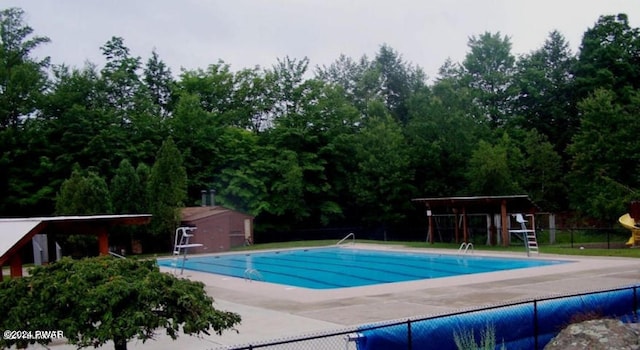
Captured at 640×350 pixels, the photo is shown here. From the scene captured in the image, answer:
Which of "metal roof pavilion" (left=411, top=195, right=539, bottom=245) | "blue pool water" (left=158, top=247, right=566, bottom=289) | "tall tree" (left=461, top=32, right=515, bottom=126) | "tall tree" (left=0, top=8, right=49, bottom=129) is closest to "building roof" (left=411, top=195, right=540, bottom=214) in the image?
"metal roof pavilion" (left=411, top=195, right=539, bottom=245)

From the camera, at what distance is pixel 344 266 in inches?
997

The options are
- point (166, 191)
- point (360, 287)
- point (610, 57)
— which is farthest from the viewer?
point (610, 57)

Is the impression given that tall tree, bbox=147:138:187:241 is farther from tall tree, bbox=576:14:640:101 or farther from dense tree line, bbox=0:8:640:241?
tall tree, bbox=576:14:640:101

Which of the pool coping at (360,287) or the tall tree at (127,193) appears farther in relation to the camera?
the tall tree at (127,193)

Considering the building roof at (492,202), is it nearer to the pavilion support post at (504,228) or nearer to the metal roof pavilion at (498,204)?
the metal roof pavilion at (498,204)

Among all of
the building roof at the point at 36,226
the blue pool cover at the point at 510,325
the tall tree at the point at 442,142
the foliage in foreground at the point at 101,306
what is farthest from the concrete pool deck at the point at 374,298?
the tall tree at the point at 442,142

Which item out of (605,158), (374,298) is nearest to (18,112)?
(374,298)

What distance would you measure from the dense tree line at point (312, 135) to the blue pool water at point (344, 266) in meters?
5.93

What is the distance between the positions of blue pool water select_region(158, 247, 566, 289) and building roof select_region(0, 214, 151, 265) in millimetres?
7251

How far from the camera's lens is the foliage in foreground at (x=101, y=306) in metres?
6.89

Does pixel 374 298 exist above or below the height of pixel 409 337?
below

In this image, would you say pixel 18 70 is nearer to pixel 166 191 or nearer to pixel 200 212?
pixel 166 191

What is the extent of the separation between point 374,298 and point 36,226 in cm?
777

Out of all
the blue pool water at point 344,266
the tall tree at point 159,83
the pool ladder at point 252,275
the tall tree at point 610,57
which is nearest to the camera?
the pool ladder at point 252,275
